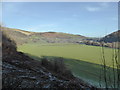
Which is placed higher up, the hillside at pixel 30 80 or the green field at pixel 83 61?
the hillside at pixel 30 80

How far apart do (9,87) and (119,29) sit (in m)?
2.09

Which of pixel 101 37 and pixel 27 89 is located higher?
pixel 101 37

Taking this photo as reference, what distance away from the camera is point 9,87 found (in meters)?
2.42

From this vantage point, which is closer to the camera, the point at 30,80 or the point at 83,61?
the point at 30,80

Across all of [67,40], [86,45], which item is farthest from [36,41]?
[86,45]

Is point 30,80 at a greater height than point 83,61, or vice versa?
point 30,80

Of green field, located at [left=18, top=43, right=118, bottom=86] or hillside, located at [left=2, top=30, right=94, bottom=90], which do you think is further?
green field, located at [left=18, top=43, right=118, bottom=86]

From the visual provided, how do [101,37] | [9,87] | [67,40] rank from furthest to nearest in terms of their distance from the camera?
[67,40] → [9,87] → [101,37]

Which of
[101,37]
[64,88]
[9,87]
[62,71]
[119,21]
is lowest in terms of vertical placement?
[62,71]

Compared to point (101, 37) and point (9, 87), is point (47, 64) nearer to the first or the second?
point (9, 87)

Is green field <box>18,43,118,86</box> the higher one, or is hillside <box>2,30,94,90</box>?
hillside <box>2,30,94,90</box>

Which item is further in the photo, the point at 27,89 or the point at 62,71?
the point at 62,71

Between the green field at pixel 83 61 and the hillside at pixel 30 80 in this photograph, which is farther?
the green field at pixel 83 61

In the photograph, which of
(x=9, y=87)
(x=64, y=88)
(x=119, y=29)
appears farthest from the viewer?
(x=64, y=88)
